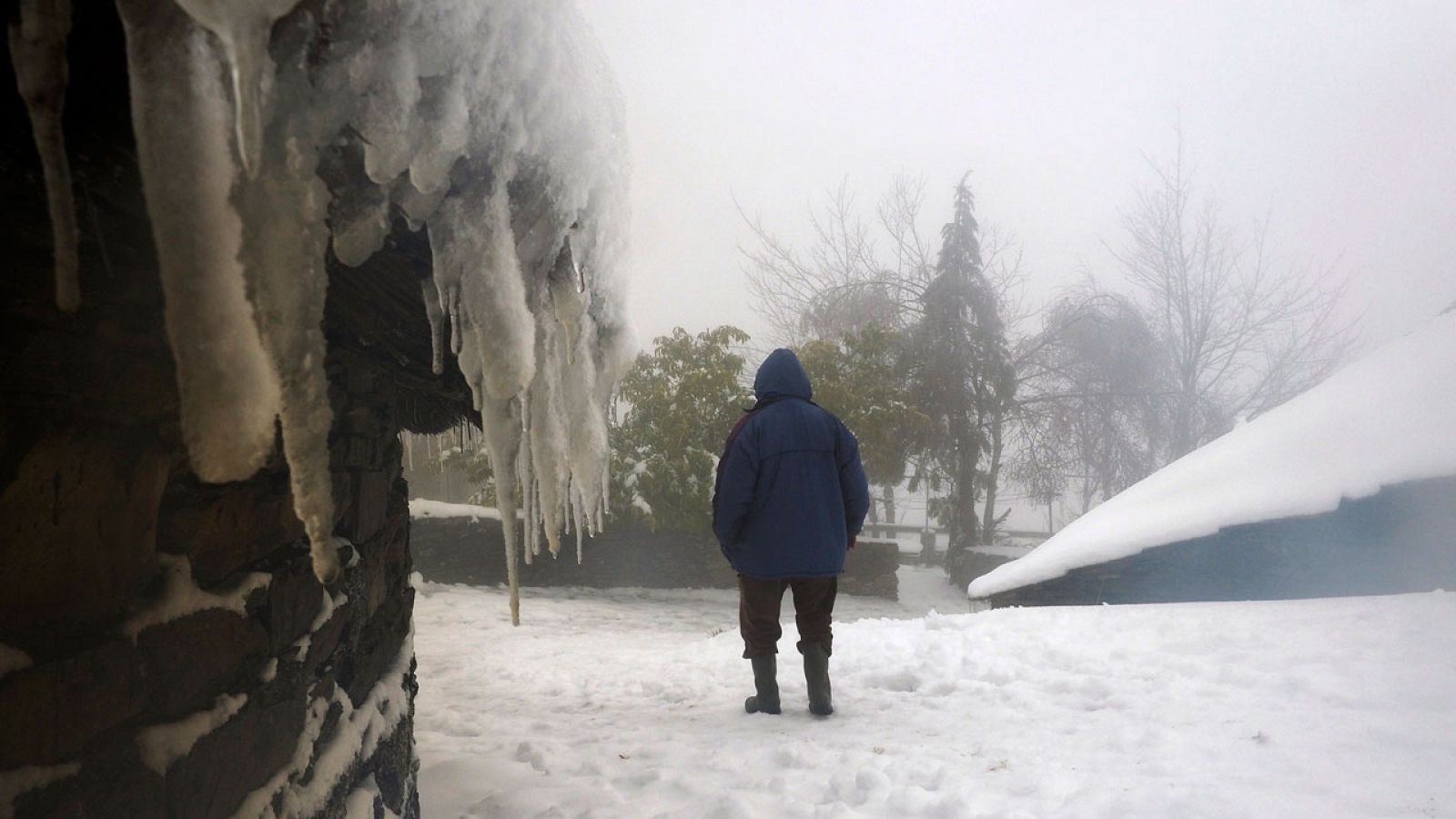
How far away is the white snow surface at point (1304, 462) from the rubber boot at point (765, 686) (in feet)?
10.9

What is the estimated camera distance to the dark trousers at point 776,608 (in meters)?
3.50

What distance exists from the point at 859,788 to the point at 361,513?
71.2 inches

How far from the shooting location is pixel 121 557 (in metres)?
1.15

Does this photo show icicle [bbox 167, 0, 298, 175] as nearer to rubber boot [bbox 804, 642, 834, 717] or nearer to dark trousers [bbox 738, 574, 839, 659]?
dark trousers [bbox 738, 574, 839, 659]

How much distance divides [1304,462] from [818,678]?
152 inches

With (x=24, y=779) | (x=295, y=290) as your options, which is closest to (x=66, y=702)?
(x=24, y=779)

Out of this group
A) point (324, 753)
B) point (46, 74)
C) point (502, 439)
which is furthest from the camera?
point (502, 439)

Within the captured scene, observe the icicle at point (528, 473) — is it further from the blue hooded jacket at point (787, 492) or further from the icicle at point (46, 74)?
the blue hooded jacket at point (787, 492)

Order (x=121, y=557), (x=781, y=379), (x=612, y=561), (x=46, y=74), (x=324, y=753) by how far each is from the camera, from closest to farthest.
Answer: (x=46, y=74) < (x=121, y=557) < (x=324, y=753) < (x=781, y=379) < (x=612, y=561)

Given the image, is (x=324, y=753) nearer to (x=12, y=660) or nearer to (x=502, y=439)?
(x=502, y=439)

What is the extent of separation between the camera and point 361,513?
7.11ft

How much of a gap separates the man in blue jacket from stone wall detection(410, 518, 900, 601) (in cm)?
668

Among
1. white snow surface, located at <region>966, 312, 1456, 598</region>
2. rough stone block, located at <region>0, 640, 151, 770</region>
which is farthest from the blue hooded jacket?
white snow surface, located at <region>966, 312, 1456, 598</region>

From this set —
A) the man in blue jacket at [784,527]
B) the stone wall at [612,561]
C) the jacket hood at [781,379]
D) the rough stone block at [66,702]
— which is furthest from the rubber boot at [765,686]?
the stone wall at [612,561]
